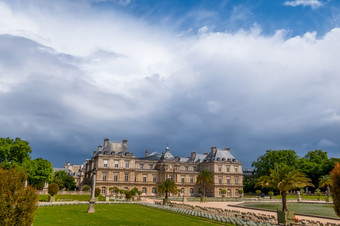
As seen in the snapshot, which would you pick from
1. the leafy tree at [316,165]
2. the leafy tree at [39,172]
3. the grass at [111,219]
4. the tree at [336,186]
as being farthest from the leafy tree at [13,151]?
the leafy tree at [316,165]

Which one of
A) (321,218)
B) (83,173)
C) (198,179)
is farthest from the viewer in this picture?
(83,173)

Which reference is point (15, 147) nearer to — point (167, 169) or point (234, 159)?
point (167, 169)

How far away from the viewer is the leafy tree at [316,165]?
71250 mm

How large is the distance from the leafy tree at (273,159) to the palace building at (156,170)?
25.2 ft

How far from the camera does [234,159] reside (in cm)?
8519

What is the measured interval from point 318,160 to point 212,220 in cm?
7057

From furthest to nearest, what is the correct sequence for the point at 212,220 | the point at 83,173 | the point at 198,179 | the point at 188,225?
1. the point at 83,173
2. the point at 198,179
3. the point at 212,220
4. the point at 188,225

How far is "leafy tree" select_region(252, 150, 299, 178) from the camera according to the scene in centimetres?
8106

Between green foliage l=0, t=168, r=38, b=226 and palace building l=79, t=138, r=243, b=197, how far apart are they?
5991 cm

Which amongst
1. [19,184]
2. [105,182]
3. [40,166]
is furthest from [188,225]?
[105,182]

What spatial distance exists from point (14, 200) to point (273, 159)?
269 feet

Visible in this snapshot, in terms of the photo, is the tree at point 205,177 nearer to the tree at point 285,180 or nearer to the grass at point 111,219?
the grass at point 111,219

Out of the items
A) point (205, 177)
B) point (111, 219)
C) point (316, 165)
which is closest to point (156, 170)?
point (205, 177)

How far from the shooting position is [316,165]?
74.0 m
